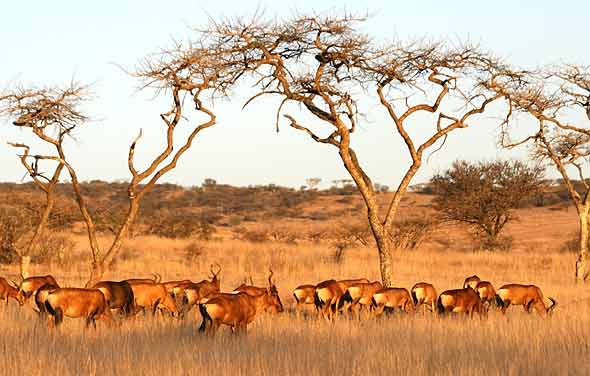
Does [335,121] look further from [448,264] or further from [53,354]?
[448,264]

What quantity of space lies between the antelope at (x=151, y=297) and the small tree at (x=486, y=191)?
3028cm

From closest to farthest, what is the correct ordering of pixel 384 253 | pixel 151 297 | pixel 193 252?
pixel 151 297 → pixel 384 253 → pixel 193 252

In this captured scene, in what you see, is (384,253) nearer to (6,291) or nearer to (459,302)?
(459,302)

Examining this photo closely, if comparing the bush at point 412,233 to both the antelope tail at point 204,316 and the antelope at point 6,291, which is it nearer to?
the antelope at point 6,291

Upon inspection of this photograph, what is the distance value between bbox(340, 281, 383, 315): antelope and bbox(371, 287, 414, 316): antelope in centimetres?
29

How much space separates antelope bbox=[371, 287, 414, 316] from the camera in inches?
528

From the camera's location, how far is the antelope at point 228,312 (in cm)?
1016

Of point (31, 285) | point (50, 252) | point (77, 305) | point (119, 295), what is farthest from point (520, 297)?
point (50, 252)

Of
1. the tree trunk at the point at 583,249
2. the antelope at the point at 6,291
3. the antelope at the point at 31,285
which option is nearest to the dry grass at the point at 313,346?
the antelope at the point at 31,285

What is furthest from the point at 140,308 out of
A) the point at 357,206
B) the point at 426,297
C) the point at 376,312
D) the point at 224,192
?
the point at 224,192

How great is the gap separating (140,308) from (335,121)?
603cm

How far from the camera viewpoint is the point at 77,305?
10664mm

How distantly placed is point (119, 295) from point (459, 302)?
605cm

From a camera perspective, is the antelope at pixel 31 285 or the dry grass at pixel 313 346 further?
the antelope at pixel 31 285
